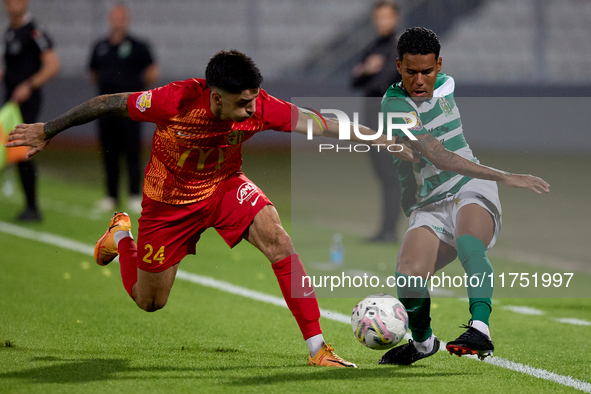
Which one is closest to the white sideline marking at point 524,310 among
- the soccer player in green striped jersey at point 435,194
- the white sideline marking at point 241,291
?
the white sideline marking at point 241,291

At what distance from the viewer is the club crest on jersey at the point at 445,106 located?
4539 millimetres

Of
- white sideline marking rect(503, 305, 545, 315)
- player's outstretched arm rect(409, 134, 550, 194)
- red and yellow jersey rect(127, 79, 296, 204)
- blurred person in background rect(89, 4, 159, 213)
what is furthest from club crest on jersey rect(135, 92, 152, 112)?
blurred person in background rect(89, 4, 159, 213)

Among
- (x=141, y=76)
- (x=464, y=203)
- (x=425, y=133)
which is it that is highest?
(x=141, y=76)

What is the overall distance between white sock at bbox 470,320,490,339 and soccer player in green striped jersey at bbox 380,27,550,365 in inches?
2.6

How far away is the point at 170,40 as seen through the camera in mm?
19906

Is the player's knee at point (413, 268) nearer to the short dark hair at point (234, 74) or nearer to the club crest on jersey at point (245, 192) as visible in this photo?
the club crest on jersey at point (245, 192)

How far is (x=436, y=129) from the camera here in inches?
179

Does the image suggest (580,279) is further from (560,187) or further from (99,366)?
(560,187)

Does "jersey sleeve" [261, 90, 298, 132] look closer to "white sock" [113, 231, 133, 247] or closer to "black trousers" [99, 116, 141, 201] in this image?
"white sock" [113, 231, 133, 247]

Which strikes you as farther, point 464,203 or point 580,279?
point 580,279

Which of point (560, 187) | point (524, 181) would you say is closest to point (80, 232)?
point (524, 181)

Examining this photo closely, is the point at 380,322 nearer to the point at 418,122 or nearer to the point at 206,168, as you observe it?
the point at 418,122

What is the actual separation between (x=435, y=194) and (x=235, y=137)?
1195mm

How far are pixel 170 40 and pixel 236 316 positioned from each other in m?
15.2
